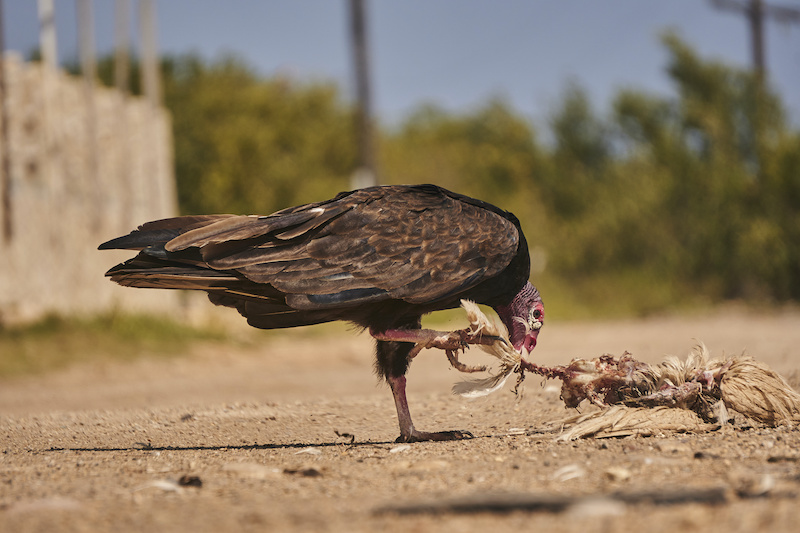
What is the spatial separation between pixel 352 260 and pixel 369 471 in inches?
40.5

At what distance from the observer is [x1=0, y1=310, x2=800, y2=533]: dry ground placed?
261 cm

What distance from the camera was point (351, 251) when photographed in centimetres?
419

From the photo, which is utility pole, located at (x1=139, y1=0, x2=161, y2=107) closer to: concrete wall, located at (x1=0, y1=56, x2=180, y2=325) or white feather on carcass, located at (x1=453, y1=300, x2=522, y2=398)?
concrete wall, located at (x1=0, y1=56, x2=180, y2=325)

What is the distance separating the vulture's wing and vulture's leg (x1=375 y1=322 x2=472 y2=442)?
440mm

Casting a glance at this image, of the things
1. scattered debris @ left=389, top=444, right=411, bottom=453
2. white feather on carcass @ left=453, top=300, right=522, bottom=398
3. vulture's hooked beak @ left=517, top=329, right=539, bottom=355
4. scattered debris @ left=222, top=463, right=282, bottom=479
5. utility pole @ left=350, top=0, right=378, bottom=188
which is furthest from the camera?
utility pole @ left=350, top=0, right=378, bottom=188

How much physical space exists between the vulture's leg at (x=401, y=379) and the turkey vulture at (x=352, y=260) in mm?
11

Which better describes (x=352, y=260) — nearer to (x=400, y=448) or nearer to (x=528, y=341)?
(x=400, y=448)

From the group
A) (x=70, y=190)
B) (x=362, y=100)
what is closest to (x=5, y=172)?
(x=70, y=190)

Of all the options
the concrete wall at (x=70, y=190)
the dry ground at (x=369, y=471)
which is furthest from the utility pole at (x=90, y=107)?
the dry ground at (x=369, y=471)

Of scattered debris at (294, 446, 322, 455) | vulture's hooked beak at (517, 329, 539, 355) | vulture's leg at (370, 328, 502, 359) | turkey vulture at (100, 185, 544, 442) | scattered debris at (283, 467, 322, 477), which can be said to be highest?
turkey vulture at (100, 185, 544, 442)

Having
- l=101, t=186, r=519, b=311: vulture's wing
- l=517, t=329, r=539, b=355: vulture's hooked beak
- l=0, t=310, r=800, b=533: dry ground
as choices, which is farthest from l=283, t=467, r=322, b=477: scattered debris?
l=517, t=329, r=539, b=355: vulture's hooked beak

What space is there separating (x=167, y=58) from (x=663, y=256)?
18414 millimetres

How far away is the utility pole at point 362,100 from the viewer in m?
17.0

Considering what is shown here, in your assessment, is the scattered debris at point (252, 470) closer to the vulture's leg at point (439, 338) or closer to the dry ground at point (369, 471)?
the dry ground at point (369, 471)
